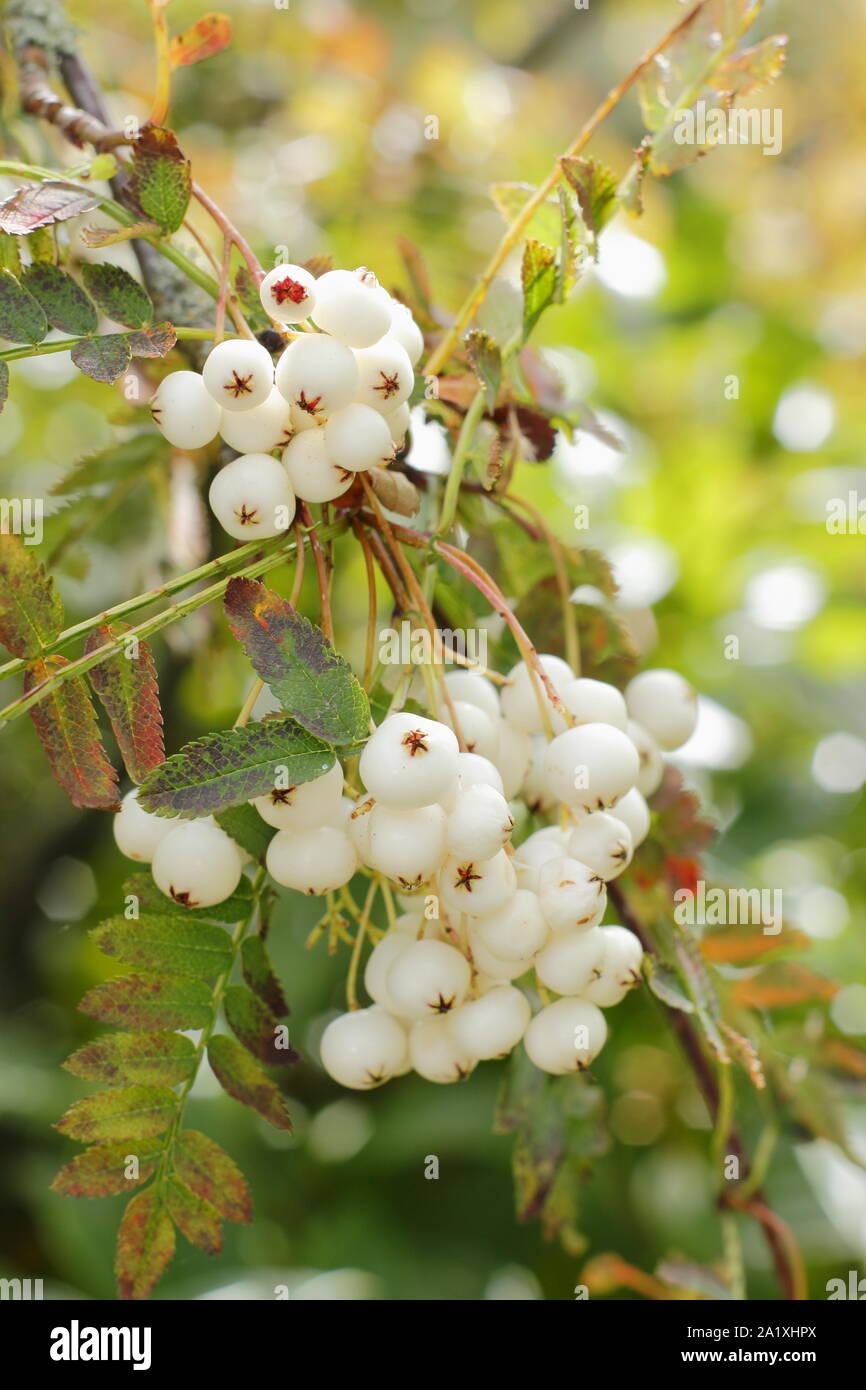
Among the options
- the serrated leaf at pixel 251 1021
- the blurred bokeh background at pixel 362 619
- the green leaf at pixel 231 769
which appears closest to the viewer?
the green leaf at pixel 231 769

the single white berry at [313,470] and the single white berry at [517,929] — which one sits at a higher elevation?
the single white berry at [313,470]

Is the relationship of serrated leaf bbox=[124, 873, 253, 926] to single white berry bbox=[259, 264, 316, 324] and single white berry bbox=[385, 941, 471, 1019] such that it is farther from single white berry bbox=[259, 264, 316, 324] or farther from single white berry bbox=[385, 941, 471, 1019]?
single white berry bbox=[259, 264, 316, 324]

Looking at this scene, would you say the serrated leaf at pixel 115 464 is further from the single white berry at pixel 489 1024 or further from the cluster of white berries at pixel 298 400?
the single white berry at pixel 489 1024

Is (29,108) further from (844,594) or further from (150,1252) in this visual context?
(844,594)

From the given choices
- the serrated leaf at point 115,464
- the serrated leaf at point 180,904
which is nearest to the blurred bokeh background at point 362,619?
the serrated leaf at point 115,464

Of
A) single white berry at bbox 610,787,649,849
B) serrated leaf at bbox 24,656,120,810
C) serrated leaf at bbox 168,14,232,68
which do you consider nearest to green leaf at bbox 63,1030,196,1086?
serrated leaf at bbox 24,656,120,810

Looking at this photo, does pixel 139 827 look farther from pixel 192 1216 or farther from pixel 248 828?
pixel 192 1216

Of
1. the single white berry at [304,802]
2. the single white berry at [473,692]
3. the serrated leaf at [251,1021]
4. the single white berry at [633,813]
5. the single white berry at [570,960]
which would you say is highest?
the single white berry at [473,692]
